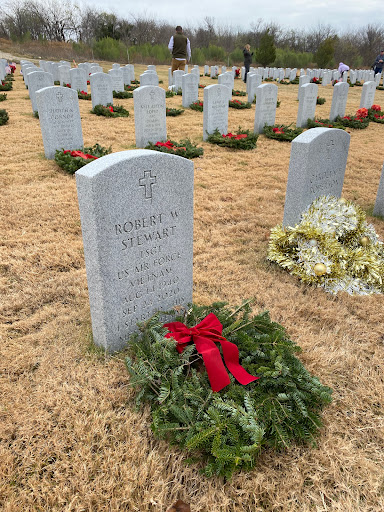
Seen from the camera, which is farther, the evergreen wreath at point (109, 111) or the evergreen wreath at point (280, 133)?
the evergreen wreath at point (109, 111)

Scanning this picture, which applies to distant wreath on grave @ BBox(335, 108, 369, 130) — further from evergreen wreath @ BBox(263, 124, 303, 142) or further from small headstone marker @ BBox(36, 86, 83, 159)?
small headstone marker @ BBox(36, 86, 83, 159)

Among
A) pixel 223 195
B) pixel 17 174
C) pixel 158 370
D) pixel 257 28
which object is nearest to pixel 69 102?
pixel 17 174

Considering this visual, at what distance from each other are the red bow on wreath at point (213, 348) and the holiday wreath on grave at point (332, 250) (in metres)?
1.49

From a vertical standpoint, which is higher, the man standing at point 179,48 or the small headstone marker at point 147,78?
the man standing at point 179,48

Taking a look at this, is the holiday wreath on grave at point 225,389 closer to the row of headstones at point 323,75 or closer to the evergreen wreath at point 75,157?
the evergreen wreath at point 75,157

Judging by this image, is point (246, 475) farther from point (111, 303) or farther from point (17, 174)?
point (17, 174)

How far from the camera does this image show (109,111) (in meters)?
10.7

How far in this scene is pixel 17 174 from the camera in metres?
6.10

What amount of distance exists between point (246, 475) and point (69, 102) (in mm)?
6614

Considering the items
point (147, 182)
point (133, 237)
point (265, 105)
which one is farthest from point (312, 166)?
point (265, 105)

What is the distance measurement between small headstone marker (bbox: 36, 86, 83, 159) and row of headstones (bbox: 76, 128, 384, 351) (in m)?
4.91

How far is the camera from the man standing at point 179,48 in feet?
46.2

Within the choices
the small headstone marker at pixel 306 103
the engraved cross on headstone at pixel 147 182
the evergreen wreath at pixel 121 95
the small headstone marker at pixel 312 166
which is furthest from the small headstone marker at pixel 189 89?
the engraved cross on headstone at pixel 147 182

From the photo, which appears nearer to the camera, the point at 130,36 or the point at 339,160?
the point at 339,160
